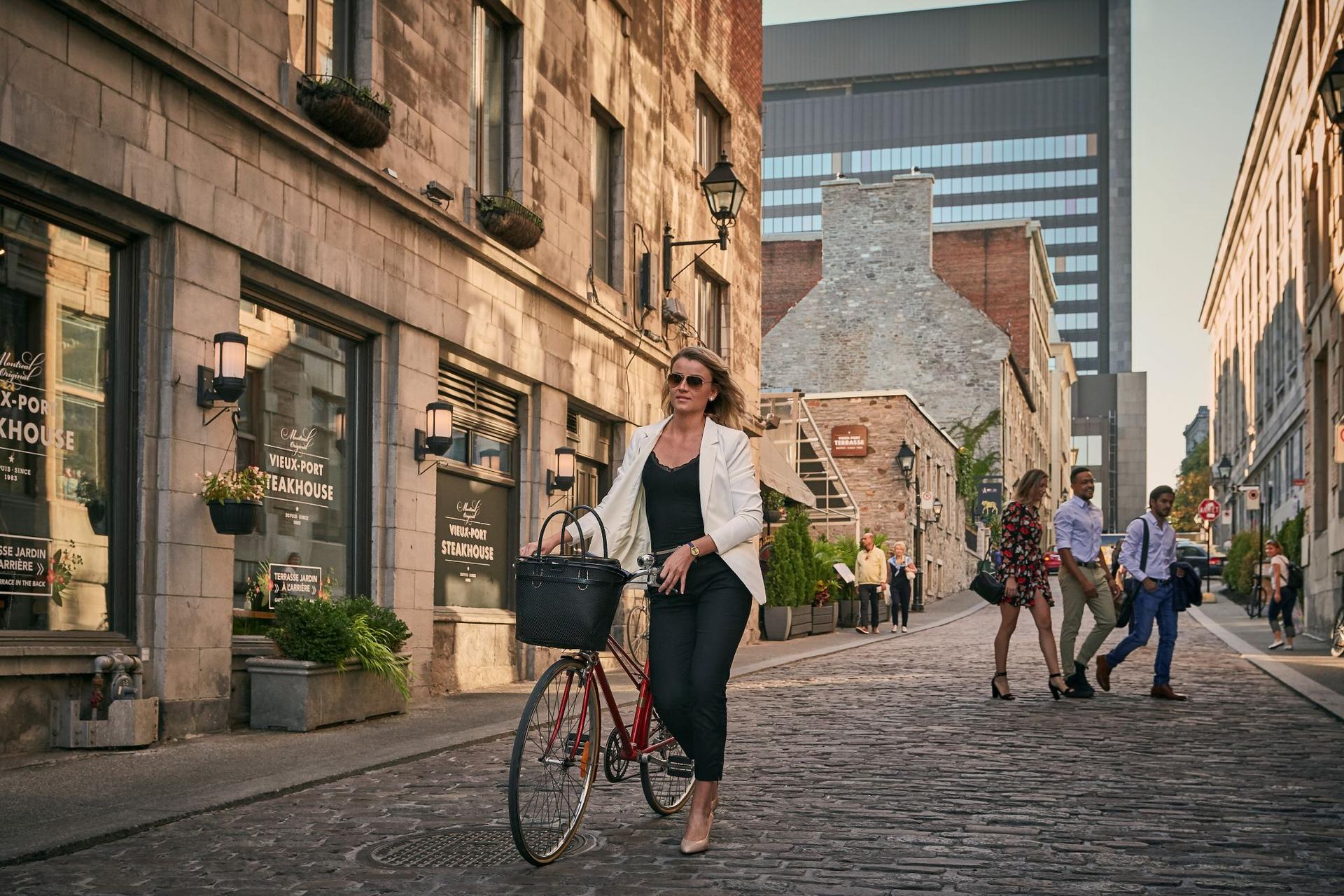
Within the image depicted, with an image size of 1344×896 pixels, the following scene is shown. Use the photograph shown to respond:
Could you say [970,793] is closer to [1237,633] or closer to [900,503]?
[1237,633]

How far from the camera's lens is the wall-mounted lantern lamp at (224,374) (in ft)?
32.5

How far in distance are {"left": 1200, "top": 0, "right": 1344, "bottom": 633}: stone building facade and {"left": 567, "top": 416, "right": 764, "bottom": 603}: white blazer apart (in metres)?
12.3

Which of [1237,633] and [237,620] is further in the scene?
[1237,633]

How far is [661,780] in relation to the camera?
6535 millimetres

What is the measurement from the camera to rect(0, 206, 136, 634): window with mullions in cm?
856

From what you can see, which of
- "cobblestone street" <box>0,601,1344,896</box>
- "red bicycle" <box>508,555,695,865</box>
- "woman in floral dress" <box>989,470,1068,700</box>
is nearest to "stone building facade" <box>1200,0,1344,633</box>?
"woman in floral dress" <box>989,470,1068,700</box>

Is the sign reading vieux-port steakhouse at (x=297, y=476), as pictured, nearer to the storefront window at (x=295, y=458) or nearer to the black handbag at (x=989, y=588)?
the storefront window at (x=295, y=458)

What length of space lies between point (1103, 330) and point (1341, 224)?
127m

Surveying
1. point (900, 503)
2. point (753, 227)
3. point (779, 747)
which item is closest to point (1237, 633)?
point (753, 227)

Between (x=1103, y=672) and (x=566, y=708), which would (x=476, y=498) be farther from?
(x=566, y=708)

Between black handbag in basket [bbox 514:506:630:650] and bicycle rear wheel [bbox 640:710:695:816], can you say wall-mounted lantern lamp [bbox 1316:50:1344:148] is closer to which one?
bicycle rear wheel [bbox 640:710:695:816]

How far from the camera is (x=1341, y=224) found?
23281mm

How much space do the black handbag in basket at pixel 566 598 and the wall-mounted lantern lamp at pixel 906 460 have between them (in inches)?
1337

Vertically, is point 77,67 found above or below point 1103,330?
below
